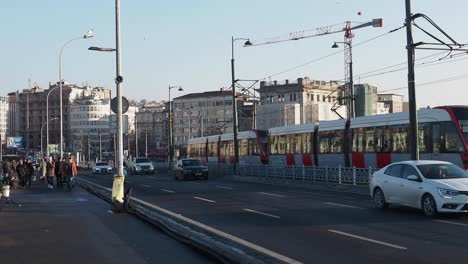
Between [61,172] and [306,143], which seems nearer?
[61,172]

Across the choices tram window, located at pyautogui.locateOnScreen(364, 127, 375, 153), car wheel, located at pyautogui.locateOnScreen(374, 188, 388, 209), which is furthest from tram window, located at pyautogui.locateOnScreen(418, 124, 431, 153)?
car wheel, located at pyautogui.locateOnScreen(374, 188, 388, 209)

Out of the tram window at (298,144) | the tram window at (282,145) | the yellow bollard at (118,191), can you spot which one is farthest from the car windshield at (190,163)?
the yellow bollard at (118,191)

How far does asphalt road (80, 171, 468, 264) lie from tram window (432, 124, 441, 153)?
6.55 meters

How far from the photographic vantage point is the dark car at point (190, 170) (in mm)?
41875

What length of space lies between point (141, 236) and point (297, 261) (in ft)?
15.1

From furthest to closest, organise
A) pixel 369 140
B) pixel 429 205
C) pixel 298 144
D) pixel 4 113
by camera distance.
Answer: pixel 4 113
pixel 298 144
pixel 369 140
pixel 429 205

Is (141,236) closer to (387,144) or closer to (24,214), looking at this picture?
(24,214)

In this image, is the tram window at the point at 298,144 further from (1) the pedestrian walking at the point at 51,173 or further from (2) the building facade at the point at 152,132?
(2) the building facade at the point at 152,132

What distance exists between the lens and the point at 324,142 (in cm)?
3634

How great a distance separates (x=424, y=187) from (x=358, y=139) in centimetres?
1736

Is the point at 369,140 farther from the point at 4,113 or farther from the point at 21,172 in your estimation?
the point at 4,113

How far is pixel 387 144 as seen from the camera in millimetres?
30078

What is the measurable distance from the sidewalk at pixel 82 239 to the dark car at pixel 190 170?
22.8m

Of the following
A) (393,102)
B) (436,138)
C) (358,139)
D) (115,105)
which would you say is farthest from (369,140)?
(393,102)
